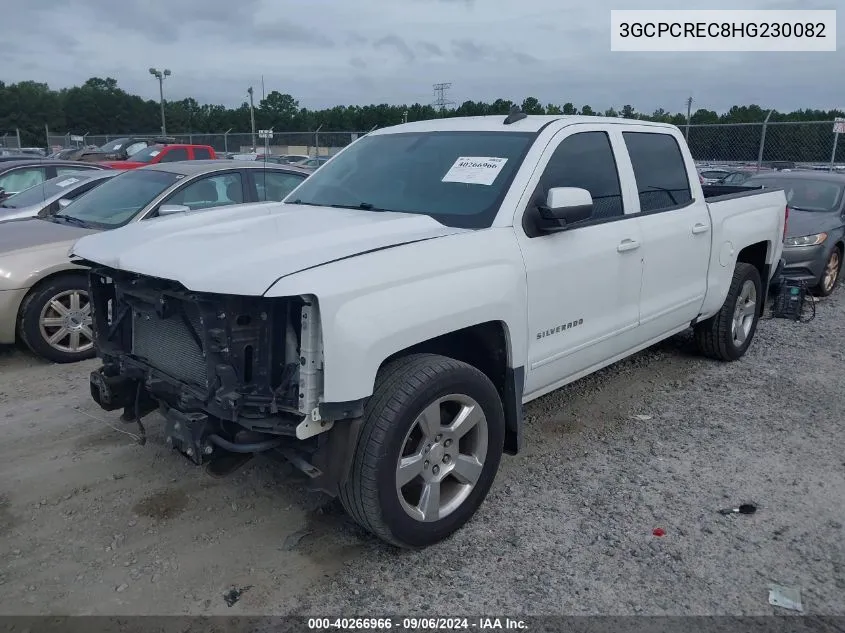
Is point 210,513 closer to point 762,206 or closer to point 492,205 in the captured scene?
point 492,205

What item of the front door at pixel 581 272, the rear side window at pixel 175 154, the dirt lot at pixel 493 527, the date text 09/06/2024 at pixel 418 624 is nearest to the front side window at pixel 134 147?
the rear side window at pixel 175 154

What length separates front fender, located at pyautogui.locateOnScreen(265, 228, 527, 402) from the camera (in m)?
2.79

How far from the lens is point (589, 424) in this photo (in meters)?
4.92

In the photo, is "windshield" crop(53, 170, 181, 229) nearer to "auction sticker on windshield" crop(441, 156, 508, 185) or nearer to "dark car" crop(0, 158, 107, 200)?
"auction sticker on windshield" crop(441, 156, 508, 185)

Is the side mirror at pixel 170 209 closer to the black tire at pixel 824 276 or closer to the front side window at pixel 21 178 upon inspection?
the front side window at pixel 21 178

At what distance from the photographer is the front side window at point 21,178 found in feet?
37.4

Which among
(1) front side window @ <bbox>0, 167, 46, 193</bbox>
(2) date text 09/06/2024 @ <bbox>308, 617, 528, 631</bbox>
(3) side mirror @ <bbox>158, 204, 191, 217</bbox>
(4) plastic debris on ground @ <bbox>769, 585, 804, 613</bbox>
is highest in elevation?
(1) front side window @ <bbox>0, 167, 46, 193</bbox>

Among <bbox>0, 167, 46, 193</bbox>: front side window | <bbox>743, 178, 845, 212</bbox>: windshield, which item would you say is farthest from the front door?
<bbox>0, 167, 46, 193</bbox>: front side window

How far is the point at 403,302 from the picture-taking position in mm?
3014

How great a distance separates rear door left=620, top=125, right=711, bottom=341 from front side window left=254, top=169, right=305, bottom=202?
3732 mm

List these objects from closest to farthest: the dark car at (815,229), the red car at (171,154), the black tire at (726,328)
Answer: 1. the black tire at (726,328)
2. the dark car at (815,229)
3. the red car at (171,154)

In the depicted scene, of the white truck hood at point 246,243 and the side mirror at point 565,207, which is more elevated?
the side mirror at point 565,207

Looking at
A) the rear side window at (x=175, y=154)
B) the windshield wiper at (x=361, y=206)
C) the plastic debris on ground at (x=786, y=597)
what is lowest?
the plastic debris on ground at (x=786, y=597)

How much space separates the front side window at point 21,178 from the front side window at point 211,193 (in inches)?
234
